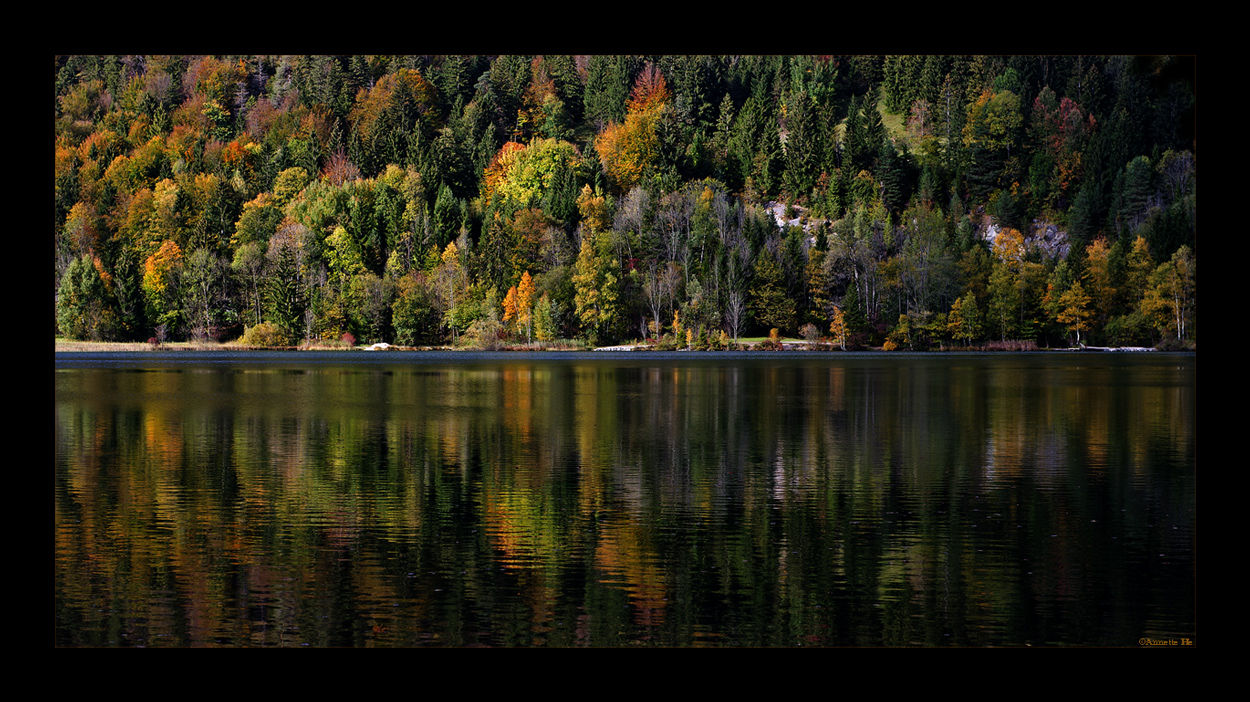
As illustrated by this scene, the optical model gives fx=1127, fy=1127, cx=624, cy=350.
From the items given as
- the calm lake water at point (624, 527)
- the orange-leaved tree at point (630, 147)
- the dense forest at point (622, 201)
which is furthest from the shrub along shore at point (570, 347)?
the calm lake water at point (624, 527)

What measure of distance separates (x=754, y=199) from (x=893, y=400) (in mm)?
113501

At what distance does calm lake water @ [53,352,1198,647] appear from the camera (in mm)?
13383

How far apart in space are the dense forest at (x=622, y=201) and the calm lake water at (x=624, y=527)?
71559 millimetres

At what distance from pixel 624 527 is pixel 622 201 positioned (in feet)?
394

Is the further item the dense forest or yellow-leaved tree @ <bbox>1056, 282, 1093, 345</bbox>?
the dense forest

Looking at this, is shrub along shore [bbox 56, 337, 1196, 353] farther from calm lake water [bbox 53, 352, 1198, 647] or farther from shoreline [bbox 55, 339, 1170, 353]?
calm lake water [bbox 53, 352, 1198, 647]

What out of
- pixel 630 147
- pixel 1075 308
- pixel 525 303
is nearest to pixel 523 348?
pixel 525 303

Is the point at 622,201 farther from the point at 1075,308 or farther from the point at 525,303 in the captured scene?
the point at 1075,308

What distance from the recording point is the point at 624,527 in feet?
60.5

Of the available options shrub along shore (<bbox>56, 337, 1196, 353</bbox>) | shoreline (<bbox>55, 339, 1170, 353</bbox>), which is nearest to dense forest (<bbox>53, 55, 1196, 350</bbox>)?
shrub along shore (<bbox>56, 337, 1196, 353</bbox>)

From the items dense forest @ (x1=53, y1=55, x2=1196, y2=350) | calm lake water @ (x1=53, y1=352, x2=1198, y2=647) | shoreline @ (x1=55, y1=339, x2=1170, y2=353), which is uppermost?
dense forest @ (x1=53, y1=55, x2=1196, y2=350)

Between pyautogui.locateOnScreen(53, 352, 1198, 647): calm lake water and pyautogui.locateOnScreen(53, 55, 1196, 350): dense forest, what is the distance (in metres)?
71.6

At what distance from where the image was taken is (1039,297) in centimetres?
11238

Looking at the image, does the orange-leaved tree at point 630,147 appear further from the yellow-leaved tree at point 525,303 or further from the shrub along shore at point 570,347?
the shrub along shore at point 570,347
